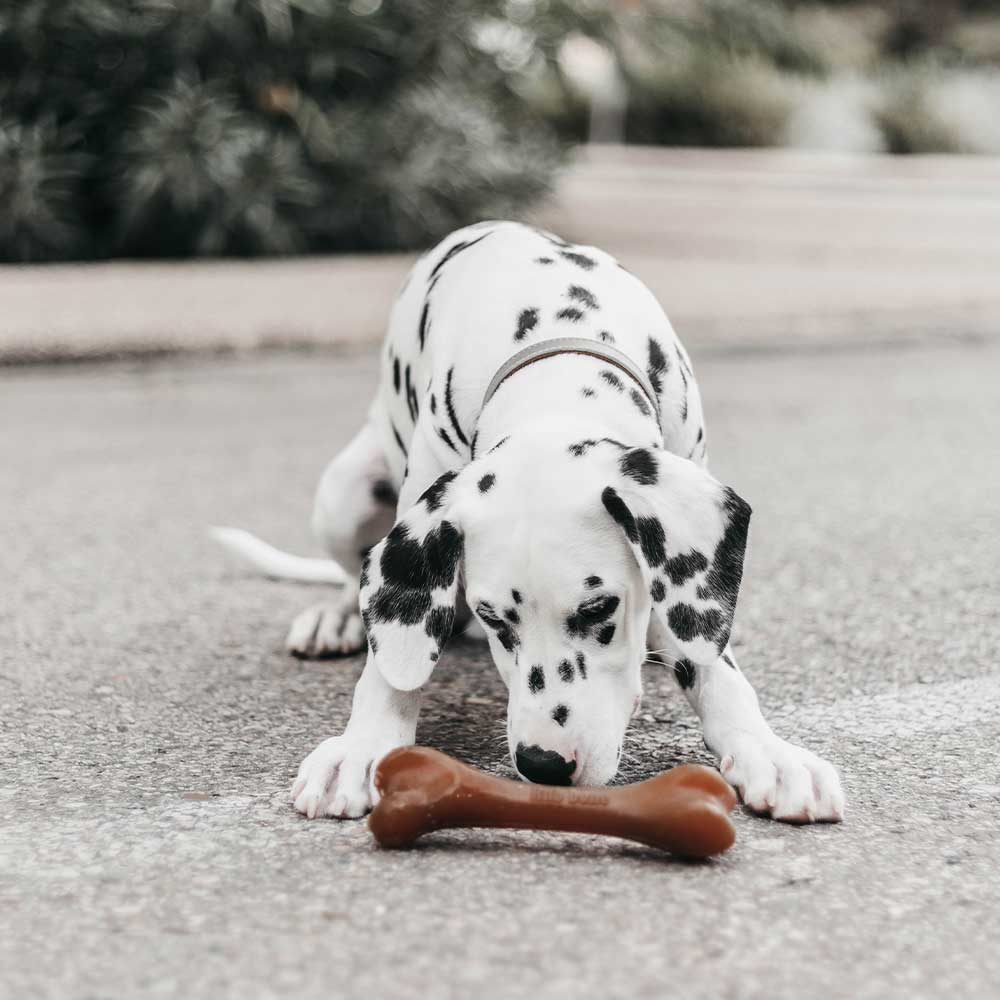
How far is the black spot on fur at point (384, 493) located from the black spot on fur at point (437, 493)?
1.01 metres

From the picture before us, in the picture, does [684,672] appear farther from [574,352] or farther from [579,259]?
[579,259]

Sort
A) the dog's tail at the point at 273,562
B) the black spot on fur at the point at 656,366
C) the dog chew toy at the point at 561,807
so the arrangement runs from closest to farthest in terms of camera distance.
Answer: the dog chew toy at the point at 561,807 < the black spot on fur at the point at 656,366 < the dog's tail at the point at 273,562

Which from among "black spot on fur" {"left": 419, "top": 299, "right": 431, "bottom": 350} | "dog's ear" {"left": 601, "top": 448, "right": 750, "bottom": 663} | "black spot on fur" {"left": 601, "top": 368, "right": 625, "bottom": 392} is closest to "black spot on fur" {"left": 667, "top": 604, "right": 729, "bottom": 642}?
"dog's ear" {"left": 601, "top": 448, "right": 750, "bottom": 663}

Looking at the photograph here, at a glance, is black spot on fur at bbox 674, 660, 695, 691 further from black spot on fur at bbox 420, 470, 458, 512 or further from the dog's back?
black spot on fur at bbox 420, 470, 458, 512

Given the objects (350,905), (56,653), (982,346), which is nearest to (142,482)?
(56,653)

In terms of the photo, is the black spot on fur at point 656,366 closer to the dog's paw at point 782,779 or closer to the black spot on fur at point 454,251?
the black spot on fur at point 454,251

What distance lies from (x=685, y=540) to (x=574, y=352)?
24.3 inches

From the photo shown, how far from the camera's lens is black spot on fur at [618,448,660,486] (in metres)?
2.59

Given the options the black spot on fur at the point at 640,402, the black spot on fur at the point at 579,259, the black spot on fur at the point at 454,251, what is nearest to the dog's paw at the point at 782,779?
the black spot on fur at the point at 640,402

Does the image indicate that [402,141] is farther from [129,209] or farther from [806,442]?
[806,442]

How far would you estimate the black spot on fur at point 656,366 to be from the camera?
3139 millimetres

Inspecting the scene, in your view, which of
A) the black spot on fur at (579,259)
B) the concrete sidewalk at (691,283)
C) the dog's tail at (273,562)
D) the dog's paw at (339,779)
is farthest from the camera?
the concrete sidewalk at (691,283)

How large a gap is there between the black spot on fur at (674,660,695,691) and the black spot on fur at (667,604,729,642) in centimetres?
33

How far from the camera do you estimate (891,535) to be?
4.88m
